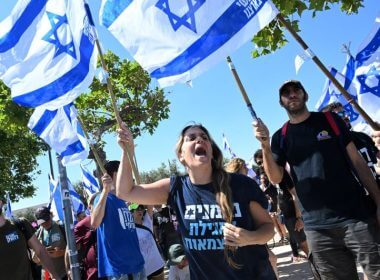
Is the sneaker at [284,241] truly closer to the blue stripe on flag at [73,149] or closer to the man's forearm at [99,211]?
the blue stripe on flag at [73,149]

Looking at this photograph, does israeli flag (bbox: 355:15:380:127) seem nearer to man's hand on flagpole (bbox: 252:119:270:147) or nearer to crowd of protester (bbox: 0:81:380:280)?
crowd of protester (bbox: 0:81:380:280)

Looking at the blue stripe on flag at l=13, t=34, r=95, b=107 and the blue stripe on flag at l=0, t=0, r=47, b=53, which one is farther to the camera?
the blue stripe on flag at l=0, t=0, r=47, b=53

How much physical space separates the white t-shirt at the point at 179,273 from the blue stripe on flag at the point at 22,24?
2885mm

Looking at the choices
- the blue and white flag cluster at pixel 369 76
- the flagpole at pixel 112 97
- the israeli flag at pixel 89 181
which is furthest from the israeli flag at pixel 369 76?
the israeli flag at pixel 89 181

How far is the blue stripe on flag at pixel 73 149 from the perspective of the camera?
19.3 feet

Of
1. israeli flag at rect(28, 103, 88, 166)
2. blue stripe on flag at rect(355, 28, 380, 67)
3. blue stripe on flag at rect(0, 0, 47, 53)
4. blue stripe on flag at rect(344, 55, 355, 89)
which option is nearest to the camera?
blue stripe on flag at rect(355, 28, 380, 67)

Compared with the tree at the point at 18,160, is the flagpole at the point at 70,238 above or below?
below

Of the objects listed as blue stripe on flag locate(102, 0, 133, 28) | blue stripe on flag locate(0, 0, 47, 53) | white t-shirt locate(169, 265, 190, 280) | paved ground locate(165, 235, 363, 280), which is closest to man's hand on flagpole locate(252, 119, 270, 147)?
blue stripe on flag locate(102, 0, 133, 28)

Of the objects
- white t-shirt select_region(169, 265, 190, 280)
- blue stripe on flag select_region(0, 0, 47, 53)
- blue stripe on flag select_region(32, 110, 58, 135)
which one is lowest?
white t-shirt select_region(169, 265, 190, 280)

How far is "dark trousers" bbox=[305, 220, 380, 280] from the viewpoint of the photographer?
307 centimetres

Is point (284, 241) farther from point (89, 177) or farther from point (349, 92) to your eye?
point (349, 92)

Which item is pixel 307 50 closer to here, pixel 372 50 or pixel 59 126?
pixel 372 50

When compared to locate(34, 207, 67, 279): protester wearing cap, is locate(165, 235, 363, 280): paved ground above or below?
below

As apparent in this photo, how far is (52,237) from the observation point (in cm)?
716
